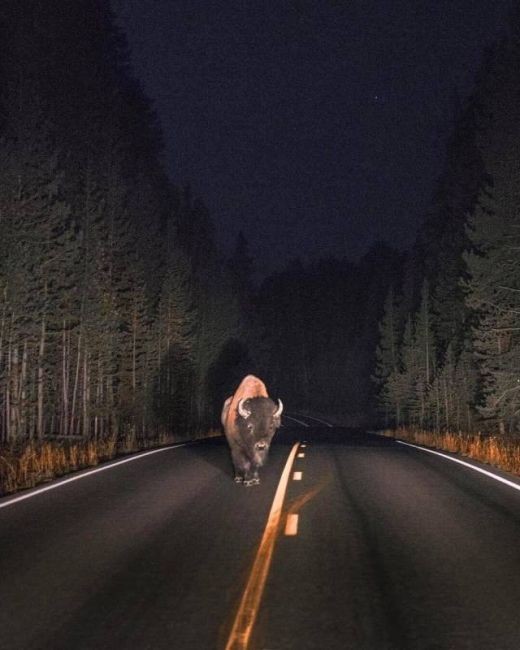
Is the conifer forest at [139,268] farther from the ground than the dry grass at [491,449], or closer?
farther from the ground

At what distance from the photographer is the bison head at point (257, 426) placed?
1474 centimetres

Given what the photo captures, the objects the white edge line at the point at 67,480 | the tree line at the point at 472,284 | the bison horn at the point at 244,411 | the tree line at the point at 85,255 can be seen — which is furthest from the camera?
the tree line at the point at 472,284

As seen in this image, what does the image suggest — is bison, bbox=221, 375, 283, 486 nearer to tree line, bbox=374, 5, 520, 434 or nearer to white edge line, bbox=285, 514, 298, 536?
white edge line, bbox=285, 514, 298, 536

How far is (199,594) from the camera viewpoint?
22.5 feet

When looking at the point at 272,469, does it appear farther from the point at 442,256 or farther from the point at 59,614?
the point at 442,256

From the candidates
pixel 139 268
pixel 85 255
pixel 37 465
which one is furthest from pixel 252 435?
pixel 139 268

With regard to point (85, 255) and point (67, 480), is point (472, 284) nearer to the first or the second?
point (85, 255)

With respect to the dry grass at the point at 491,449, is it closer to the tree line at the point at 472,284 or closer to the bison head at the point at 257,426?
the tree line at the point at 472,284

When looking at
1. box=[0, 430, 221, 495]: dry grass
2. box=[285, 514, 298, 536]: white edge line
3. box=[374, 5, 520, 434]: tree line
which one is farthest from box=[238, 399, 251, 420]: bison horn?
box=[374, 5, 520, 434]: tree line

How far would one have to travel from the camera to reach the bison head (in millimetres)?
14742

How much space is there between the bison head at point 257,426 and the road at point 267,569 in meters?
0.64

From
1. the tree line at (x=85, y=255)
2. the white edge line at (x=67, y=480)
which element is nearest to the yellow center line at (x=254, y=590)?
the white edge line at (x=67, y=480)

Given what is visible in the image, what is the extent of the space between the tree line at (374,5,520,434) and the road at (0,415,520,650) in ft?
56.5

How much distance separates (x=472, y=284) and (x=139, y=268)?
21158mm
